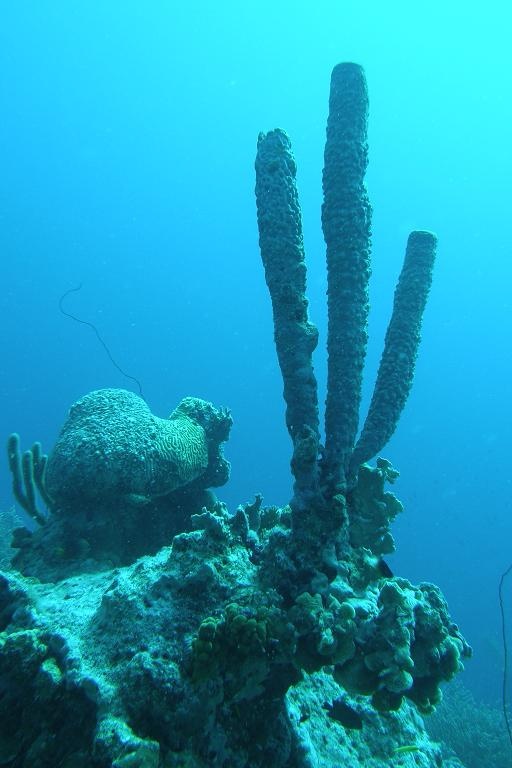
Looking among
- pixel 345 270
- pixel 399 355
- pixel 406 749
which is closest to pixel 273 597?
pixel 406 749

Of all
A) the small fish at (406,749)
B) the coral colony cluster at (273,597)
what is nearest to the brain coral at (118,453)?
the coral colony cluster at (273,597)

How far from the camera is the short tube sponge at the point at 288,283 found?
11.9 ft

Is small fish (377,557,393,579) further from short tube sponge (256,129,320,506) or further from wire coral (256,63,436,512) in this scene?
short tube sponge (256,129,320,506)

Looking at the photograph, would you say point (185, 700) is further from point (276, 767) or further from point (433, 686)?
point (433, 686)

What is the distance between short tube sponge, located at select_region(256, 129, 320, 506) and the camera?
11.9 feet

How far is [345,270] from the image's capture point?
364 centimetres

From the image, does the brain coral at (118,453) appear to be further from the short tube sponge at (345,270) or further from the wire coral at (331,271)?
the short tube sponge at (345,270)

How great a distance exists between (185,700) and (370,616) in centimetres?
114

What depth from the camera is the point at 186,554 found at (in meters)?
3.34

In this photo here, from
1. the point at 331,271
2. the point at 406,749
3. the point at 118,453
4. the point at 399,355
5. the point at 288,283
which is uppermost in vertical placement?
the point at 331,271

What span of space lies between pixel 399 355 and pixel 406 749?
9.29 ft

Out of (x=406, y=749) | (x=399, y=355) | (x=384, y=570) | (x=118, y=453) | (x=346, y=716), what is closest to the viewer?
(x=346, y=716)

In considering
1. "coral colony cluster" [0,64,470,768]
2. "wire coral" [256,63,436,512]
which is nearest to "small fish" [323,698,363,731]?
"coral colony cluster" [0,64,470,768]

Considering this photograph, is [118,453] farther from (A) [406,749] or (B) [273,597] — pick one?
(A) [406,749]
